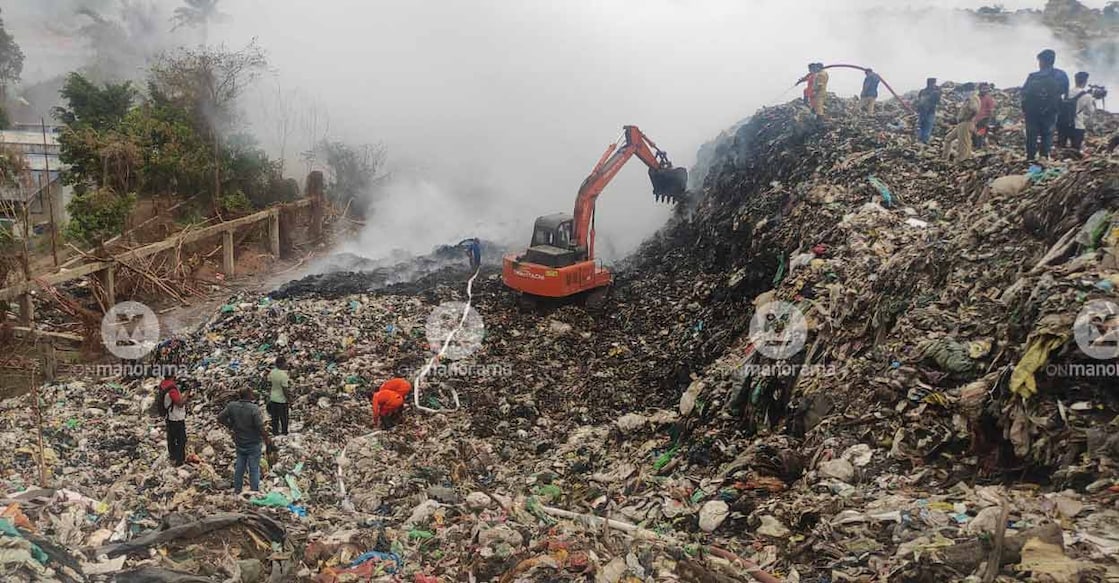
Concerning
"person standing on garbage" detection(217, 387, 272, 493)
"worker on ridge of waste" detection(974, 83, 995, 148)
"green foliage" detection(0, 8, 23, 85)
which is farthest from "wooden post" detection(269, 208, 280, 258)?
"green foliage" detection(0, 8, 23, 85)

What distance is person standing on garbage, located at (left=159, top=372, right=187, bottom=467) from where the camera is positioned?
6.54 meters

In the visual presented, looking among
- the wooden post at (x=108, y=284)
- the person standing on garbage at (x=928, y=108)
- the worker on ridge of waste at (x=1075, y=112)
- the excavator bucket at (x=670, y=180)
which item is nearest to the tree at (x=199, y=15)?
the wooden post at (x=108, y=284)

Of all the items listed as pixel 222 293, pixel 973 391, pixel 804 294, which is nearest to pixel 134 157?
pixel 222 293

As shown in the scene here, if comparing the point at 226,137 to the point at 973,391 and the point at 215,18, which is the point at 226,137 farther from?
the point at 215,18

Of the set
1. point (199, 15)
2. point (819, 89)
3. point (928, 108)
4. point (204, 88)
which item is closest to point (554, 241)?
point (819, 89)

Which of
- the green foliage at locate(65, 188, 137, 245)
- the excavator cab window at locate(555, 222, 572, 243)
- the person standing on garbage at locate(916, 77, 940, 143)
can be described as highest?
the person standing on garbage at locate(916, 77, 940, 143)

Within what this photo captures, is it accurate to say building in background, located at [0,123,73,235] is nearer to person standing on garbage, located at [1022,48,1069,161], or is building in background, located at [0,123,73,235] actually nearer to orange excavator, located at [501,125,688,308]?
orange excavator, located at [501,125,688,308]

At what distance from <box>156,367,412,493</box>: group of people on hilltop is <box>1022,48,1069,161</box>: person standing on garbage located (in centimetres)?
733

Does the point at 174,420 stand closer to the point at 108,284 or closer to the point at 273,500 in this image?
the point at 273,500

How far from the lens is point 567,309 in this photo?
11297 mm

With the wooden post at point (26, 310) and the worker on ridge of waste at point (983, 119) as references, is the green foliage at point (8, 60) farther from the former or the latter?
the worker on ridge of waste at point (983, 119)

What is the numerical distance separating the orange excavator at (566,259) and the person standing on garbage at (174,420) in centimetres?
521

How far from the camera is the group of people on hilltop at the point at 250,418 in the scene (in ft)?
19.5

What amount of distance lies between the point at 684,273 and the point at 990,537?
27.3 feet
